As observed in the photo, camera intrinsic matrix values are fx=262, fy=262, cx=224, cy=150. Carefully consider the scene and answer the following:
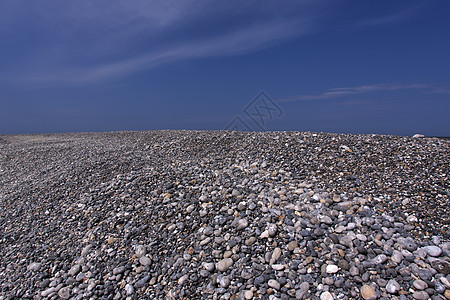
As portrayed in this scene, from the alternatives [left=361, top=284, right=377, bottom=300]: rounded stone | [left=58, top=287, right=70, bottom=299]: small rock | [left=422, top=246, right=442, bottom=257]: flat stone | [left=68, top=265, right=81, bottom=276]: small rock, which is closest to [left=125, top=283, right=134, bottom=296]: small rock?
[left=58, top=287, right=70, bottom=299]: small rock

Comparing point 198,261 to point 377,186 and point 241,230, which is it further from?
point 377,186

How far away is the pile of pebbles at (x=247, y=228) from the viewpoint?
3.17 metres

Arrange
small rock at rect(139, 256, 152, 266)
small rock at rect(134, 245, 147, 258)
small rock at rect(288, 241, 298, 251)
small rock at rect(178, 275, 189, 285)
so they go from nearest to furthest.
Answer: small rock at rect(178, 275, 189, 285) < small rock at rect(288, 241, 298, 251) < small rock at rect(139, 256, 152, 266) < small rock at rect(134, 245, 147, 258)

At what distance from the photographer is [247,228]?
3.99 meters

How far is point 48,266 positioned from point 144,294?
1957 millimetres

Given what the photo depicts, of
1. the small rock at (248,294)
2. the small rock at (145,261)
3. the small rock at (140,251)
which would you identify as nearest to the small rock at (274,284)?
the small rock at (248,294)

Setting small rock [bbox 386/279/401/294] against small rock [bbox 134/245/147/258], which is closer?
small rock [bbox 386/279/401/294]

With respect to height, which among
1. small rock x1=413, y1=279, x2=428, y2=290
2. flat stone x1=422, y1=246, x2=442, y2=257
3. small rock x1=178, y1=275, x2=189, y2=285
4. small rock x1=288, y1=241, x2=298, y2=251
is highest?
small rock x1=288, y1=241, x2=298, y2=251

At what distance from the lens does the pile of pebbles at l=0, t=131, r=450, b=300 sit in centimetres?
317

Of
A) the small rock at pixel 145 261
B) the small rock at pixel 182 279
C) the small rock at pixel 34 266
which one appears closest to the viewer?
the small rock at pixel 182 279

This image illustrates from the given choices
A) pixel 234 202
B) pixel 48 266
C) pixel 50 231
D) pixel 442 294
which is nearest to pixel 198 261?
pixel 234 202

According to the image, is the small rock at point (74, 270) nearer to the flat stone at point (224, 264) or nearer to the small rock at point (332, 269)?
the flat stone at point (224, 264)

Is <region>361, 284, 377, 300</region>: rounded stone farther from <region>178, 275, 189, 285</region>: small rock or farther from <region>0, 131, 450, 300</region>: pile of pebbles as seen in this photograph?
<region>178, 275, 189, 285</region>: small rock

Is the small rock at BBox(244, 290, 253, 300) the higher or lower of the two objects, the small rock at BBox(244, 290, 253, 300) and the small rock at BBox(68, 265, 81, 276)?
the lower
